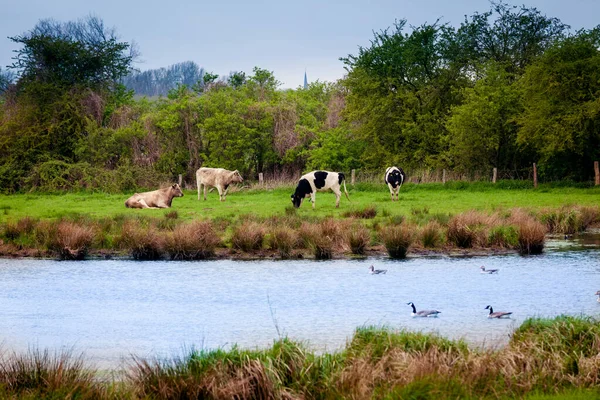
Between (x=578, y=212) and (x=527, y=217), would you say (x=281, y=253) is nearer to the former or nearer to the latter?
(x=527, y=217)

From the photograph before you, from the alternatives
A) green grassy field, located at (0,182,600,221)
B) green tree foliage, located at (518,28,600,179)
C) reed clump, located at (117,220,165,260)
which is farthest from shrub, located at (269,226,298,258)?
green tree foliage, located at (518,28,600,179)

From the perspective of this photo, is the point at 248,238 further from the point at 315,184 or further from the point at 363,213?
the point at 315,184

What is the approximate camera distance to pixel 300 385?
385 inches

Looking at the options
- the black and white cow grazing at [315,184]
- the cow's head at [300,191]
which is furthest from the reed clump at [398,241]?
the black and white cow grazing at [315,184]

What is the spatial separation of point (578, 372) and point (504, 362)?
83 centimetres

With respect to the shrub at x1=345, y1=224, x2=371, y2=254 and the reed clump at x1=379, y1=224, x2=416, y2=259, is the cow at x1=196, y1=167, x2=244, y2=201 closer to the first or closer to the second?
the shrub at x1=345, y1=224, x2=371, y2=254

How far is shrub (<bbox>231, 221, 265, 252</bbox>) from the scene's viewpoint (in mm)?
24453

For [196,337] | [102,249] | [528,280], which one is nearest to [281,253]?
[102,249]

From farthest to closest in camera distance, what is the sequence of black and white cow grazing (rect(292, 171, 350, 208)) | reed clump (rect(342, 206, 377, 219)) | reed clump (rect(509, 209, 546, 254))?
1. black and white cow grazing (rect(292, 171, 350, 208))
2. reed clump (rect(342, 206, 377, 219))
3. reed clump (rect(509, 209, 546, 254))

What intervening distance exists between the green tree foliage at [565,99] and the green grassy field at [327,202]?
2668 millimetres

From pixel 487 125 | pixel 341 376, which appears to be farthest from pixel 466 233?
pixel 487 125

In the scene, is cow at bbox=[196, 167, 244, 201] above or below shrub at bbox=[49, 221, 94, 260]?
above

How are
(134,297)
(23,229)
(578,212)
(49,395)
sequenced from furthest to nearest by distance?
(578,212), (23,229), (134,297), (49,395)

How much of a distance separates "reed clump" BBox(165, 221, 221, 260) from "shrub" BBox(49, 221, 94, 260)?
2.48m
